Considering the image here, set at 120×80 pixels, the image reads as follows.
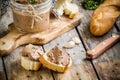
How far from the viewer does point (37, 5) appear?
5.81 feet

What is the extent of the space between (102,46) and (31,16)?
1.20 ft

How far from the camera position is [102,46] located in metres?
1.79

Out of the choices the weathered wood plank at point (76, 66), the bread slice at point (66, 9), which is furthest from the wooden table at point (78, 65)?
the bread slice at point (66, 9)

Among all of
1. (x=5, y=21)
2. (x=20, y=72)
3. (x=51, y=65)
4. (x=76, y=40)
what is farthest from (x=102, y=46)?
(x=5, y=21)

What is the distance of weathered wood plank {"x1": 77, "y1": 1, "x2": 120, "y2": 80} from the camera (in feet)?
5.49

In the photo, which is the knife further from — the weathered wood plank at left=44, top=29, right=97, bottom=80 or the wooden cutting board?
the wooden cutting board

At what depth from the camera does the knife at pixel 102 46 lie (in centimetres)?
175

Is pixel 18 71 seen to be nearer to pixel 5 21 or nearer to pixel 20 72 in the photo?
pixel 20 72

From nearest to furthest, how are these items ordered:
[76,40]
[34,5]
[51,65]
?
[51,65], [34,5], [76,40]

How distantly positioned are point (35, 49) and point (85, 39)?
32 cm

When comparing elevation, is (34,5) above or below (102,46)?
above

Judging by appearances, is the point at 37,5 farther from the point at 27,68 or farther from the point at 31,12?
the point at 27,68

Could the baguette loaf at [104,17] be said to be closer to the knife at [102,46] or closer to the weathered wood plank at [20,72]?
the knife at [102,46]

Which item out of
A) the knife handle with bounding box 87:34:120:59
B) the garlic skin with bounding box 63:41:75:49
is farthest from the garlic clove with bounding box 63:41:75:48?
the knife handle with bounding box 87:34:120:59
